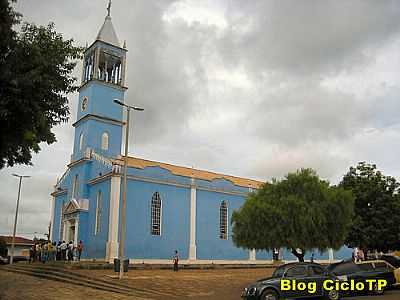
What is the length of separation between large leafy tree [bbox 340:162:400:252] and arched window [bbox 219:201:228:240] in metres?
11.2

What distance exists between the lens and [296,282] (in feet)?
48.8

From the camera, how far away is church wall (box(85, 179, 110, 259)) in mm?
31302

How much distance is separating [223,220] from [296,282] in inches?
885

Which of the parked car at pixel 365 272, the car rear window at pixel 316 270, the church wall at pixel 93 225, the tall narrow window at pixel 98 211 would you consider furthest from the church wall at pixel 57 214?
the car rear window at pixel 316 270

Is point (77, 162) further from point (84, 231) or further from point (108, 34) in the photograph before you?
point (108, 34)

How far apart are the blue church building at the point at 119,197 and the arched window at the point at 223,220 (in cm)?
8

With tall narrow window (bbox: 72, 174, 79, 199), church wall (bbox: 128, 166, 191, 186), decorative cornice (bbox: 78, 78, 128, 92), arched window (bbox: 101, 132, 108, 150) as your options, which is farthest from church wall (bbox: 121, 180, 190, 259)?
decorative cornice (bbox: 78, 78, 128, 92)

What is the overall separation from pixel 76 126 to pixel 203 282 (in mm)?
21553

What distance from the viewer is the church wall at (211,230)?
3525 cm

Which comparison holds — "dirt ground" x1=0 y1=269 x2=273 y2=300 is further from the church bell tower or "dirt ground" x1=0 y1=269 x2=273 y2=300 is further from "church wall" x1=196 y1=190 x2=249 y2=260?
the church bell tower

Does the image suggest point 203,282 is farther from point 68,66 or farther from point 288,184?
point 68,66

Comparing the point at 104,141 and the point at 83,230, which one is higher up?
the point at 104,141

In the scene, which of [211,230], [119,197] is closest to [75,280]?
[119,197]

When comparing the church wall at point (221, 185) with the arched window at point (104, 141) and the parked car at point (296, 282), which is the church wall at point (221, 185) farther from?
the parked car at point (296, 282)
